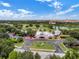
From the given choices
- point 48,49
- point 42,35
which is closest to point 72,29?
point 42,35

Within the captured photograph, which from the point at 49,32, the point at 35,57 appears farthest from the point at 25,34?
the point at 35,57

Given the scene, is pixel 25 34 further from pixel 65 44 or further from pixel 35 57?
pixel 35 57

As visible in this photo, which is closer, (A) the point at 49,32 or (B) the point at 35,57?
(B) the point at 35,57

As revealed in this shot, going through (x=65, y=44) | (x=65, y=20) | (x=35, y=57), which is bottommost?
(x=65, y=44)

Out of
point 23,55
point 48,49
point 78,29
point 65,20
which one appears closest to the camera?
point 23,55

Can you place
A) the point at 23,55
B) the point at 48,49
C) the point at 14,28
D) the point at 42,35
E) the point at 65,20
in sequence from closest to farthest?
1. the point at 23,55
2. the point at 48,49
3. the point at 65,20
4. the point at 42,35
5. the point at 14,28

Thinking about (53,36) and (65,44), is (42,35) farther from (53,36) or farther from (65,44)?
(65,44)

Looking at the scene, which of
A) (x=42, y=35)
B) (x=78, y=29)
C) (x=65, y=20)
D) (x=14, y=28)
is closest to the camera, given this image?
(x=65, y=20)

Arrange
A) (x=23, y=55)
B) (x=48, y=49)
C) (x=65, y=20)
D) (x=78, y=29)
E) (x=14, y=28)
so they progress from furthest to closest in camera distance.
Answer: (x=14, y=28) → (x=78, y=29) → (x=65, y=20) → (x=48, y=49) → (x=23, y=55)

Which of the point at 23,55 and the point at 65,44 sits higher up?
the point at 23,55
